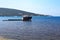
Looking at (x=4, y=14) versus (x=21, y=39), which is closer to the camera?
(x=21, y=39)

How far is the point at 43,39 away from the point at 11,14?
154617 mm

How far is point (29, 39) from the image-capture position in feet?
71.4

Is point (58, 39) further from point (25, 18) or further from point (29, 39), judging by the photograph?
point (25, 18)

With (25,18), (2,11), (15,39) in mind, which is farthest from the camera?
(2,11)

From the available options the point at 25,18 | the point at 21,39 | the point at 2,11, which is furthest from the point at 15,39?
the point at 2,11

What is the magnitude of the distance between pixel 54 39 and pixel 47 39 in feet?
3.09

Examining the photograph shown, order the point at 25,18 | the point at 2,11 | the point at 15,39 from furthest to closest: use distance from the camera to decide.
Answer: the point at 2,11
the point at 25,18
the point at 15,39

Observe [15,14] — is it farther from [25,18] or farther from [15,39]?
[15,39]

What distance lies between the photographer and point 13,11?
17200 centimetres

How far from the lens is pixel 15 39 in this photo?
21.6 m

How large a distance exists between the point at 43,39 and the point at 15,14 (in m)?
148

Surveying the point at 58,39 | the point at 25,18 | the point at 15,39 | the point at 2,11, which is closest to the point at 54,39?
the point at 58,39

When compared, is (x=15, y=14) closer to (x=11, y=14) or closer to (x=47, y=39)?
(x=11, y=14)

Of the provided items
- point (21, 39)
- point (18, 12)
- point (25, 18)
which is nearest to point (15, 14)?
point (18, 12)
